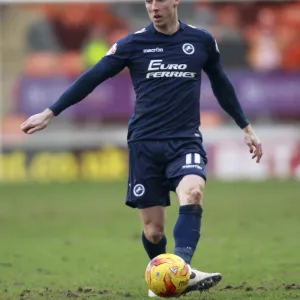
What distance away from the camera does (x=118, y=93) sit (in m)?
27.8

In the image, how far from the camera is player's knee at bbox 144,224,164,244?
8.55 m

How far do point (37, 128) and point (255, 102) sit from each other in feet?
65.8

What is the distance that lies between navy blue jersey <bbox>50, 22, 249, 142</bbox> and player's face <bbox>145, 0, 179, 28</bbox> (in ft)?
0.43

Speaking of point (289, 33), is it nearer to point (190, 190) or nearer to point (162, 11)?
point (162, 11)

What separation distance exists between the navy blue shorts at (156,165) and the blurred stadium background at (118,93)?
18.3m

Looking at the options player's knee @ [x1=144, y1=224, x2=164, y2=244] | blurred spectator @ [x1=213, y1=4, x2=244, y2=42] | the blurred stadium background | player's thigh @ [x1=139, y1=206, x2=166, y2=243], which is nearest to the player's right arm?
player's thigh @ [x1=139, y1=206, x2=166, y2=243]

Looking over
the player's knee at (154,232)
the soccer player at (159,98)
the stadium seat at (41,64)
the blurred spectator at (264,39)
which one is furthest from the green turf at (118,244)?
the blurred spectator at (264,39)

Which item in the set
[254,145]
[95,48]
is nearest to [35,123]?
[254,145]

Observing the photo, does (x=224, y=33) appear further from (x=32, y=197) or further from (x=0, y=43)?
(x=32, y=197)

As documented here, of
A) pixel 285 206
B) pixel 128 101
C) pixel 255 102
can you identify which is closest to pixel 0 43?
pixel 128 101

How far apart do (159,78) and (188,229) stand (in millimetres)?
1276

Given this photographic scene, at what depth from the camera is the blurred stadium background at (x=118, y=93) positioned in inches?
1060

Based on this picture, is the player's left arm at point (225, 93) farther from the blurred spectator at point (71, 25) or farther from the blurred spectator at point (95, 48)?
the blurred spectator at point (71, 25)

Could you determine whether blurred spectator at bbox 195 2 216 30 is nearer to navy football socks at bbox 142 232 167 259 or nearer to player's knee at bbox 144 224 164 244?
navy football socks at bbox 142 232 167 259
